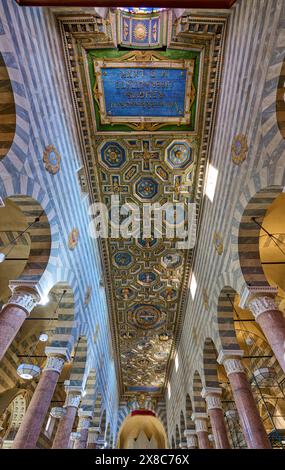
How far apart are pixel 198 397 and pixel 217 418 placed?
2.91 metres

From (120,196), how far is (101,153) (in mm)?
1824

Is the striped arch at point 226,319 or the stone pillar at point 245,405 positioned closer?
the stone pillar at point 245,405

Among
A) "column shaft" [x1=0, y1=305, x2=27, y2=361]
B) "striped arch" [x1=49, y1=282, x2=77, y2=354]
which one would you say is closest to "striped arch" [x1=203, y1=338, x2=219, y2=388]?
"striped arch" [x1=49, y1=282, x2=77, y2=354]

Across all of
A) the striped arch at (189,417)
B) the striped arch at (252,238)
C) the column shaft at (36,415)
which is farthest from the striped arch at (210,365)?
the column shaft at (36,415)

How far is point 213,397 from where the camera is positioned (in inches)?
343

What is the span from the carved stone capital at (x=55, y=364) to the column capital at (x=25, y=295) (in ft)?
6.86

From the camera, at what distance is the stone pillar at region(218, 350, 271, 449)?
5.59 m

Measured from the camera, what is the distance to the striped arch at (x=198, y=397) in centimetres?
1069

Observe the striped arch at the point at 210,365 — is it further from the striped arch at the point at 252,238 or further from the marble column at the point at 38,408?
the marble column at the point at 38,408

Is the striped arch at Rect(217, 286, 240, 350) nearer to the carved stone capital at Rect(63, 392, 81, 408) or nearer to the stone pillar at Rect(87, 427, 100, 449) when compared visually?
the carved stone capital at Rect(63, 392, 81, 408)

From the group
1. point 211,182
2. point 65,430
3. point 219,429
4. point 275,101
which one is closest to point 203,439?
point 219,429

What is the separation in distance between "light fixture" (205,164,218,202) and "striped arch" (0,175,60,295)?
5053 mm

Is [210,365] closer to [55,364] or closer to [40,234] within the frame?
[55,364]

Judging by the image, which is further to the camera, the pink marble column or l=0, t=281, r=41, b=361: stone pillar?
the pink marble column
